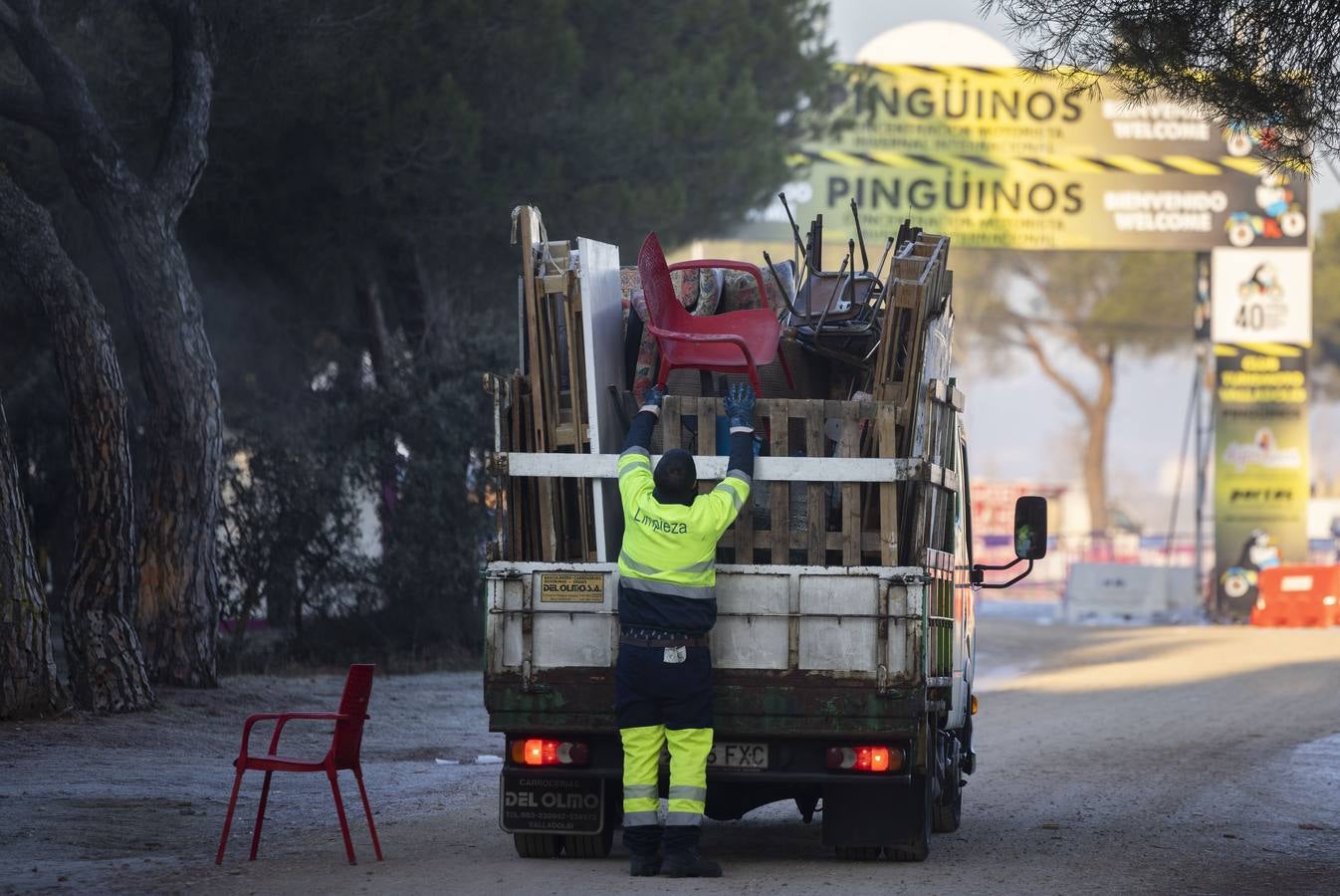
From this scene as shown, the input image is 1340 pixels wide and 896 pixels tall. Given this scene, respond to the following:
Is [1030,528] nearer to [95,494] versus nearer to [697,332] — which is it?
[697,332]

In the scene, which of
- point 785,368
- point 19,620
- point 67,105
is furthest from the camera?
point 67,105

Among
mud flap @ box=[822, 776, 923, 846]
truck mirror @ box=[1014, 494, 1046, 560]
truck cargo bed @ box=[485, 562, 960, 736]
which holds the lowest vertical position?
mud flap @ box=[822, 776, 923, 846]

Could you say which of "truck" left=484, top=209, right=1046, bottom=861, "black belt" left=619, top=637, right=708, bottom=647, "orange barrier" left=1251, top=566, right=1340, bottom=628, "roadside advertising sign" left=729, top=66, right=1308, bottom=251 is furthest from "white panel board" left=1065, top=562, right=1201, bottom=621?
"black belt" left=619, top=637, right=708, bottom=647

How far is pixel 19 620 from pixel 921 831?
25.5ft

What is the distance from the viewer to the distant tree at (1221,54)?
10.5 m

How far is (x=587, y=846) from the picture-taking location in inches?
366

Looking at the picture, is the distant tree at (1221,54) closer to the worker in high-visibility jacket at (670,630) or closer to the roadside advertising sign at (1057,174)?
the worker in high-visibility jacket at (670,630)

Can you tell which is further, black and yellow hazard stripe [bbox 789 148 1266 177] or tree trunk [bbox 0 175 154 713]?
black and yellow hazard stripe [bbox 789 148 1266 177]

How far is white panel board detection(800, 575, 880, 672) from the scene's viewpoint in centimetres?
847

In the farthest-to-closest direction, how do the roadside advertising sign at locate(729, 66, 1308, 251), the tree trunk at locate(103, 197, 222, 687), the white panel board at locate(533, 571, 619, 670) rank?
the roadside advertising sign at locate(729, 66, 1308, 251), the tree trunk at locate(103, 197, 222, 687), the white panel board at locate(533, 571, 619, 670)

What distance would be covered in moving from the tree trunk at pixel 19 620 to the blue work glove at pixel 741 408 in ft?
23.9

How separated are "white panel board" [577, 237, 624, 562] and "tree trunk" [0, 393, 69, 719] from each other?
21.1ft

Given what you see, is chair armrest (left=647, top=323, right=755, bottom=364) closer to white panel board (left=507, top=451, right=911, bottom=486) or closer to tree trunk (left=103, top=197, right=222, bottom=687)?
white panel board (left=507, top=451, right=911, bottom=486)

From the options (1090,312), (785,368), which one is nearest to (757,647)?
(785,368)
